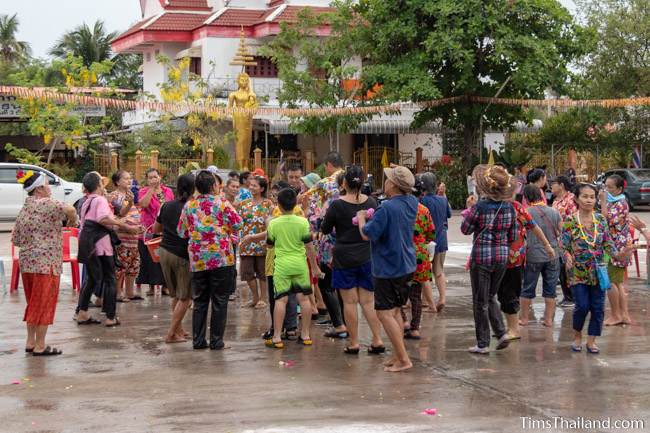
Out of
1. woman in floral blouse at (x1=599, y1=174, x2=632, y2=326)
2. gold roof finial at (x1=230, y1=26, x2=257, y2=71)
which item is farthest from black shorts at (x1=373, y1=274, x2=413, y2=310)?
gold roof finial at (x1=230, y1=26, x2=257, y2=71)

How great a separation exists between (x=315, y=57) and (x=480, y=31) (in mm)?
7104

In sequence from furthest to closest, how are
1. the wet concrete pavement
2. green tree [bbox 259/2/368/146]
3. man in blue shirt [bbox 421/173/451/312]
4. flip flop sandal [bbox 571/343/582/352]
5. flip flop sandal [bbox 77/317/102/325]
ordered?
green tree [bbox 259/2/368/146], man in blue shirt [bbox 421/173/451/312], flip flop sandal [bbox 77/317/102/325], flip flop sandal [bbox 571/343/582/352], the wet concrete pavement

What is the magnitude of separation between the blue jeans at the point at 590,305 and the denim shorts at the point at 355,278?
6.15ft

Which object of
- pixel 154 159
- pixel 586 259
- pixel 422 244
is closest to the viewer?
pixel 586 259

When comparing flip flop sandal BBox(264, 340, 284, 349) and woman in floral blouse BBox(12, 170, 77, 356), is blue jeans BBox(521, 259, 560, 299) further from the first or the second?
woman in floral blouse BBox(12, 170, 77, 356)

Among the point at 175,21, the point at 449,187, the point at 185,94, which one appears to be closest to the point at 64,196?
the point at 185,94

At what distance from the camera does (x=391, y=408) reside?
7367 mm

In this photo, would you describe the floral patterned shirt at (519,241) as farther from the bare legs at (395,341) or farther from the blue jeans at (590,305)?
the bare legs at (395,341)

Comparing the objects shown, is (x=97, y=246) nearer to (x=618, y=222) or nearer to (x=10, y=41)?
(x=618, y=222)

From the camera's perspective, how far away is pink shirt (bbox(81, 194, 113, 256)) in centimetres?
1130

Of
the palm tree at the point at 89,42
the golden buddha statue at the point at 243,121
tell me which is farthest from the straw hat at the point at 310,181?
the palm tree at the point at 89,42

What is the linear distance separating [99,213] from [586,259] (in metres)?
5.17

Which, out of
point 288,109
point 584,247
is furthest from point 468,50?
point 584,247

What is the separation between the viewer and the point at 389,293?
8.78m
